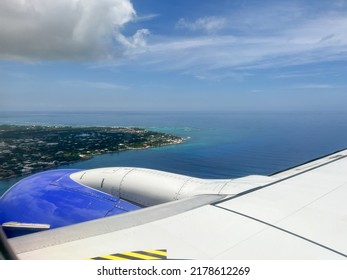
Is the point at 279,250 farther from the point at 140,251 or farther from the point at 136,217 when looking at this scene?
the point at 136,217

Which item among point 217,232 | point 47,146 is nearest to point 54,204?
point 217,232

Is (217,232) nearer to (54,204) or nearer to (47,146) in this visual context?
(54,204)

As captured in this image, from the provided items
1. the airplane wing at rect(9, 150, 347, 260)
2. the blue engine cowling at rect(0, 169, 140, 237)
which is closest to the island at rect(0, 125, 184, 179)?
the blue engine cowling at rect(0, 169, 140, 237)

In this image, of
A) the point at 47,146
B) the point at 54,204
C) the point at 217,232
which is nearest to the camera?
the point at 217,232

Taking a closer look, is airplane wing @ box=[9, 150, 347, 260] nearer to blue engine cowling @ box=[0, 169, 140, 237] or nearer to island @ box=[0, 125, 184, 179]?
blue engine cowling @ box=[0, 169, 140, 237]

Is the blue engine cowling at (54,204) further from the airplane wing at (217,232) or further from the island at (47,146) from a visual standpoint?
the island at (47,146)

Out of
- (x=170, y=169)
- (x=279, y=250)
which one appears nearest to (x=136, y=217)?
(x=279, y=250)

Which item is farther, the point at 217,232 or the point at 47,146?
the point at 47,146
